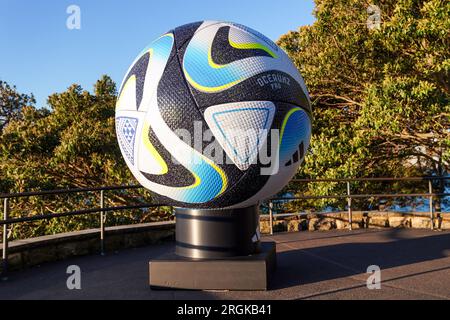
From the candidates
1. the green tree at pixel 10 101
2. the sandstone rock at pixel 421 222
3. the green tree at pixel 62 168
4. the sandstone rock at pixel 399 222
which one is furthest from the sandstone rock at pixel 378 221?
the green tree at pixel 10 101

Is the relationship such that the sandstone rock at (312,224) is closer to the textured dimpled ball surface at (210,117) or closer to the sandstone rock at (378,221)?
the sandstone rock at (378,221)

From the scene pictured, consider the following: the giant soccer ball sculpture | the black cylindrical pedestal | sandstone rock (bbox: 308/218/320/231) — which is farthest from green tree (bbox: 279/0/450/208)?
the black cylindrical pedestal

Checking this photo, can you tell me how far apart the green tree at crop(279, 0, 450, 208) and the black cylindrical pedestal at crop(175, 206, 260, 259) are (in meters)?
6.29

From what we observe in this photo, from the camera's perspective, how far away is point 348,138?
11.7m

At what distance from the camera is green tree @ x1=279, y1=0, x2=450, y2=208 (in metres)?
9.70

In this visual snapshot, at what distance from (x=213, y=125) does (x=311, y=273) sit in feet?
8.28

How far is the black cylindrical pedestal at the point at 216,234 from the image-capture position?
4.88 meters

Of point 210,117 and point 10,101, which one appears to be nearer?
point 210,117

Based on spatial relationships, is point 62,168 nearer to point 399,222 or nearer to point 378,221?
point 378,221

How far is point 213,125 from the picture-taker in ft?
14.1

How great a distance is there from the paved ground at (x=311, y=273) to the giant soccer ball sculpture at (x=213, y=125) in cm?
75

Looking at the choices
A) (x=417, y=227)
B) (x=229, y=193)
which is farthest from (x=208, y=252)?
(x=417, y=227)

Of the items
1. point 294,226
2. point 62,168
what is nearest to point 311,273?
point 294,226
